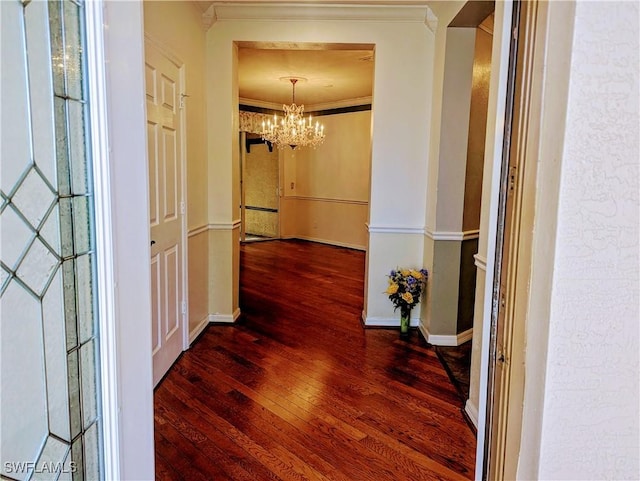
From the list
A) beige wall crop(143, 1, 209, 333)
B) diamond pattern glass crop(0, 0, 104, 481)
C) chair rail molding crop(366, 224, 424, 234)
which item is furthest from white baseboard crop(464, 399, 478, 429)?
beige wall crop(143, 1, 209, 333)

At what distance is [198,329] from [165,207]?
1185 millimetres

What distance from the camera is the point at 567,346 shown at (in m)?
0.83

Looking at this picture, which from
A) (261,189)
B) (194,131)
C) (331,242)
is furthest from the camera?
(261,189)

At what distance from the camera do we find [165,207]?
8.92ft

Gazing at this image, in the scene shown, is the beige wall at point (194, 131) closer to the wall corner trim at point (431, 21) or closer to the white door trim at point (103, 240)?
the wall corner trim at point (431, 21)

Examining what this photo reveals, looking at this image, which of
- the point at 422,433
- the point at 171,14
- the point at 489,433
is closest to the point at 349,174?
the point at 171,14

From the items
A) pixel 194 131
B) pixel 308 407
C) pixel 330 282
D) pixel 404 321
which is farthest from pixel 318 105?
pixel 308 407

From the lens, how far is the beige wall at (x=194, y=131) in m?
2.82

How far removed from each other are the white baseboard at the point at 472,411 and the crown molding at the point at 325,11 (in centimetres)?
277

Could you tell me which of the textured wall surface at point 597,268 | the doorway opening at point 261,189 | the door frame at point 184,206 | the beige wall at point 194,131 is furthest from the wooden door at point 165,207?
the doorway opening at point 261,189

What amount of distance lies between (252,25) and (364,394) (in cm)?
286

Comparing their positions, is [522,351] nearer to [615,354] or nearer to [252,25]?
[615,354]

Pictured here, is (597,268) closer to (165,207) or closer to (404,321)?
(165,207)

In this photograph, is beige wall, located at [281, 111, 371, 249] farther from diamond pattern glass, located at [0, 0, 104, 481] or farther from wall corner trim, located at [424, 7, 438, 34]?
diamond pattern glass, located at [0, 0, 104, 481]
